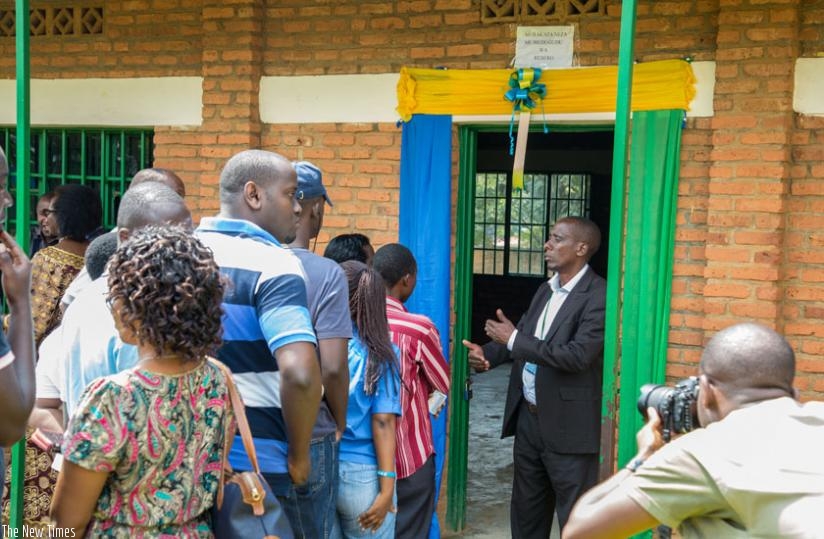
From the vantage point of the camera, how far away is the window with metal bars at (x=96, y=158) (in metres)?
6.42

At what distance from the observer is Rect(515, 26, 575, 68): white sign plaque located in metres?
5.38

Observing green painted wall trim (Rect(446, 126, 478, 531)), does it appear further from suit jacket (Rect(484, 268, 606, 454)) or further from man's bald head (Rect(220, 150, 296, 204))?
man's bald head (Rect(220, 150, 296, 204))

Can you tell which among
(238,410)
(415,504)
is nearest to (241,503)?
(238,410)

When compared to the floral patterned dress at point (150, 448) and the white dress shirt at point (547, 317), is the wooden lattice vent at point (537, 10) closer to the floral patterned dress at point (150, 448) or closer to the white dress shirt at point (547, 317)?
the white dress shirt at point (547, 317)

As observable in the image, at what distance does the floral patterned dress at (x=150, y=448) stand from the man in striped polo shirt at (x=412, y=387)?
5.77 ft

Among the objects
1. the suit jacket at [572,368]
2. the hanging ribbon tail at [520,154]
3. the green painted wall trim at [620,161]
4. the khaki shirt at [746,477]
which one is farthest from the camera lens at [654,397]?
the hanging ribbon tail at [520,154]

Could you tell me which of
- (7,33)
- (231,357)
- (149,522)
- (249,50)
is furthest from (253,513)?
(7,33)

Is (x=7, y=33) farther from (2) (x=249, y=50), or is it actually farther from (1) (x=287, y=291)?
(1) (x=287, y=291)

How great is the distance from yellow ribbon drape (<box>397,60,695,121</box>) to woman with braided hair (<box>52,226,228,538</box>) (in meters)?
3.37

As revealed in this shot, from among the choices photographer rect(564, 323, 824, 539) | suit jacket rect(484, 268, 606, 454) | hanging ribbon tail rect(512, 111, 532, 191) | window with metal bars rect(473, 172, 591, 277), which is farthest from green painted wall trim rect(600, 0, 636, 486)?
window with metal bars rect(473, 172, 591, 277)

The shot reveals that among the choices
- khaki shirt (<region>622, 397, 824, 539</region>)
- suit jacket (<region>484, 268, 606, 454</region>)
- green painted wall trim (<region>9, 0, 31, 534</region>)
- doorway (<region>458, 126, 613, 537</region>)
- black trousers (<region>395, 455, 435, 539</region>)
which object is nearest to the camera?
khaki shirt (<region>622, 397, 824, 539</region>)

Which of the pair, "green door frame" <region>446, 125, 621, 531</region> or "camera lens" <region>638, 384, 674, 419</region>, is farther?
"green door frame" <region>446, 125, 621, 531</region>

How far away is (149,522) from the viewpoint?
7.41 ft

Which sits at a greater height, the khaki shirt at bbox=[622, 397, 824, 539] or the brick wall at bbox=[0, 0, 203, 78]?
the brick wall at bbox=[0, 0, 203, 78]
